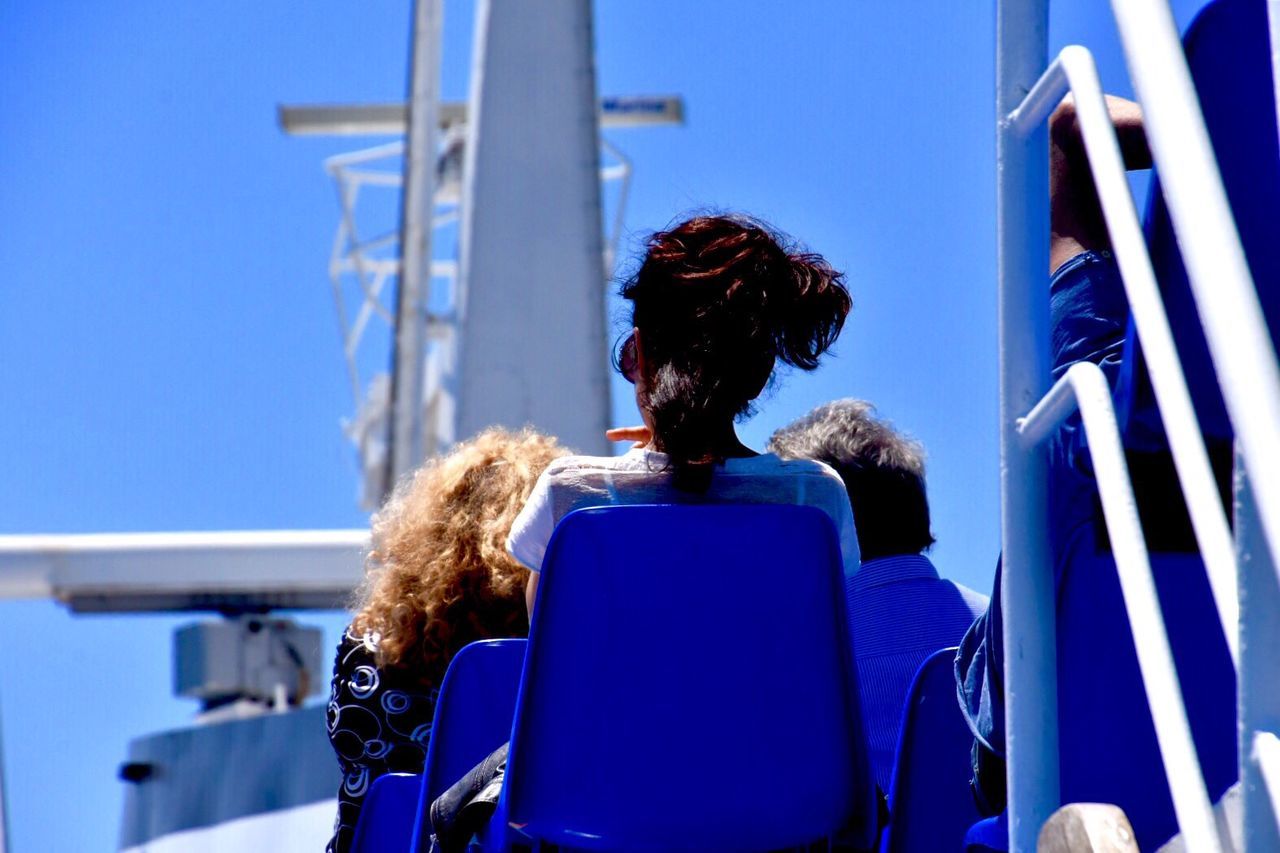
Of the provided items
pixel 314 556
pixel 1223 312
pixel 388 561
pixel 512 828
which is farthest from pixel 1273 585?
pixel 314 556

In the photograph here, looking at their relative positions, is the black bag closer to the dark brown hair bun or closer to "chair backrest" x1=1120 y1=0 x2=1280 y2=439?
the dark brown hair bun

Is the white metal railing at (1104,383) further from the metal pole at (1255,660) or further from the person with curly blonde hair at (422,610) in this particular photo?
the person with curly blonde hair at (422,610)

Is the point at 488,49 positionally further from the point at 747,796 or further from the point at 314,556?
the point at 747,796

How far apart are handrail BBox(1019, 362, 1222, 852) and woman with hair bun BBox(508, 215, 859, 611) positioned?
0.79 m

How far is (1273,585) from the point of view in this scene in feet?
3.19

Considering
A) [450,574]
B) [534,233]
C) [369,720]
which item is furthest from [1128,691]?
[534,233]

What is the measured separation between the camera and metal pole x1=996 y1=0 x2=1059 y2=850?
141 centimetres

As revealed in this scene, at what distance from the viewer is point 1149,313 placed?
1.16m

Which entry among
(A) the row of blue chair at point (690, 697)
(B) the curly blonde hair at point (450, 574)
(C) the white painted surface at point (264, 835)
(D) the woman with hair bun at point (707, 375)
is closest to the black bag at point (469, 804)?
(A) the row of blue chair at point (690, 697)

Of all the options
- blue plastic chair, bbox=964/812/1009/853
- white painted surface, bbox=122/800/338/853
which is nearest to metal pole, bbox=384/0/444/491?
white painted surface, bbox=122/800/338/853

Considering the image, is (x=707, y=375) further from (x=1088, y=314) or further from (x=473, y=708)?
(x=1088, y=314)

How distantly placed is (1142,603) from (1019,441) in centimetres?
36

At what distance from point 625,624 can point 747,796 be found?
248mm

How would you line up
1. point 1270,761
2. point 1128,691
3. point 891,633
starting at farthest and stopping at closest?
point 891,633
point 1128,691
point 1270,761
